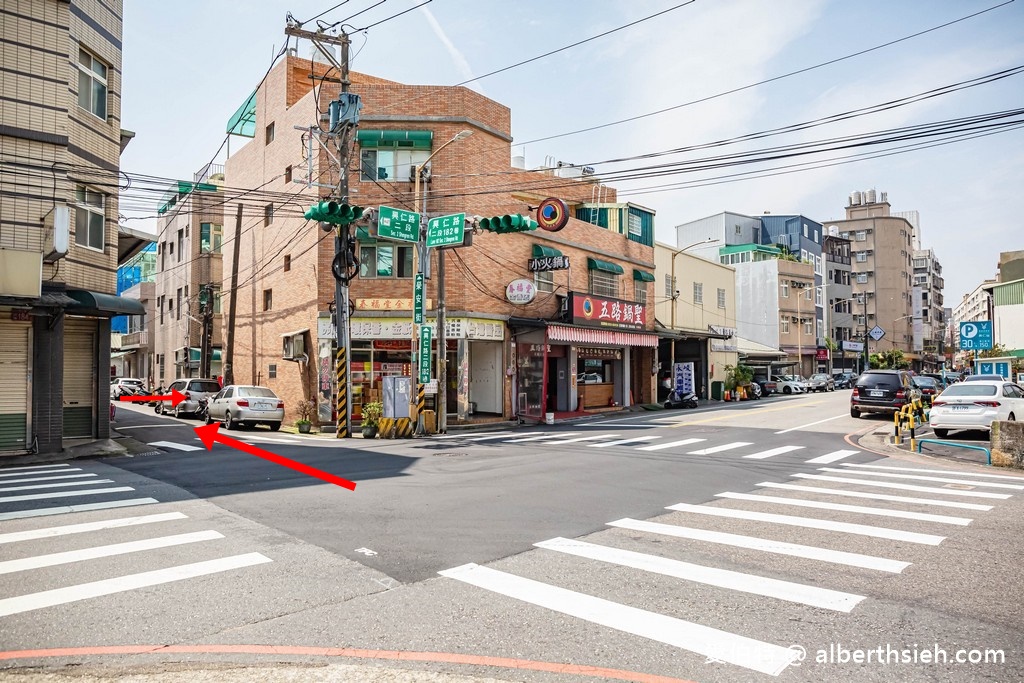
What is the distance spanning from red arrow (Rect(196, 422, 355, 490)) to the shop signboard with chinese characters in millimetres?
14835

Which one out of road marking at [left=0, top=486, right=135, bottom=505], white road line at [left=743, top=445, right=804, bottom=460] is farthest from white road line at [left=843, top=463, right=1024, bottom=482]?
road marking at [left=0, top=486, right=135, bottom=505]

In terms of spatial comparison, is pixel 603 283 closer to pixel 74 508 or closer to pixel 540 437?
pixel 540 437

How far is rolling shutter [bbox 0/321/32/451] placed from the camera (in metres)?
16.6

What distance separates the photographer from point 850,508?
938 cm

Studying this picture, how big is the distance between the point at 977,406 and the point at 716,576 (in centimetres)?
1562

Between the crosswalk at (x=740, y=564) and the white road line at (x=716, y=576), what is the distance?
0.03 feet

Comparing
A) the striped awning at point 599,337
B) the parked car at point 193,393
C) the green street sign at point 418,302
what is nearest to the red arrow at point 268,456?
the parked car at point 193,393

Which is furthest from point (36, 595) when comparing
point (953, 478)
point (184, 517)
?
point (953, 478)

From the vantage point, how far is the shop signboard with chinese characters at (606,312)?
29.4 metres

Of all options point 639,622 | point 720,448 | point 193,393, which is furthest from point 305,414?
point 639,622

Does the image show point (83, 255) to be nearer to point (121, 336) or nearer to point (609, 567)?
point (609, 567)

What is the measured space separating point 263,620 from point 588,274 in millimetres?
29014

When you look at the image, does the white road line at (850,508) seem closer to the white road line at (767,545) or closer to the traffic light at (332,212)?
the white road line at (767,545)

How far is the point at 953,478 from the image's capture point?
12188 mm
